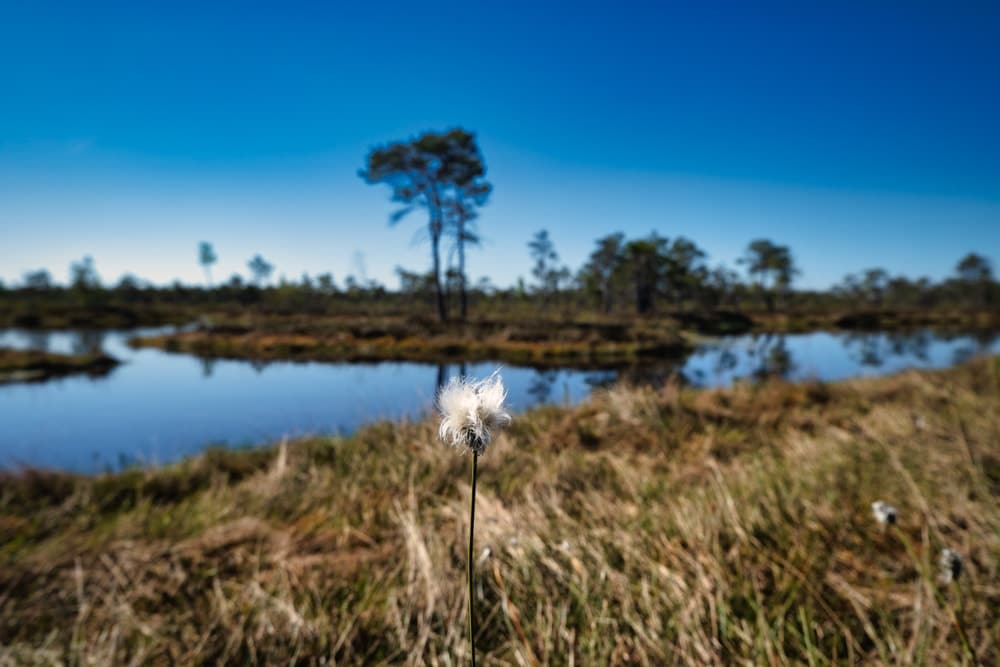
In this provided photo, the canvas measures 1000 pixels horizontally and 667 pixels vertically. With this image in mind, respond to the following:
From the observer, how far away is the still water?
7344 mm

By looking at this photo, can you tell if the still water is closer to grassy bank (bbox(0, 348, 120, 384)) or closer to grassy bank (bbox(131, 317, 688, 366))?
grassy bank (bbox(0, 348, 120, 384))

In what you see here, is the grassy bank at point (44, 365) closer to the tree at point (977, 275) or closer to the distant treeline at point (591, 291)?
the distant treeline at point (591, 291)

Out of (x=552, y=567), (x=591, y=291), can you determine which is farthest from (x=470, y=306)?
(x=552, y=567)

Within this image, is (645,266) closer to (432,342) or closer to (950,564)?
(432,342)

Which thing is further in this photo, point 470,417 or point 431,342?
point 431,342

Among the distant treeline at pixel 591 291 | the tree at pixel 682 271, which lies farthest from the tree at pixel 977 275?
the tree at pixel 682 271

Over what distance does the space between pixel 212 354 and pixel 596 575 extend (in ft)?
83.2

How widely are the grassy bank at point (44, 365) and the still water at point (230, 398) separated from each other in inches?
34.3

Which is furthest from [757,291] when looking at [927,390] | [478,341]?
[927,390]

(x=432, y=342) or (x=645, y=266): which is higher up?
(x=645, y=266)

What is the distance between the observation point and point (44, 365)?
16047mm

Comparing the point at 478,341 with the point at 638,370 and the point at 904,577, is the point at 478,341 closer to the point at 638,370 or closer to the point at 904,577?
the point at 638,370

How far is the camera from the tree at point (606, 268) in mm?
47469

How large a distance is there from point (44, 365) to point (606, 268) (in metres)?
45.5
